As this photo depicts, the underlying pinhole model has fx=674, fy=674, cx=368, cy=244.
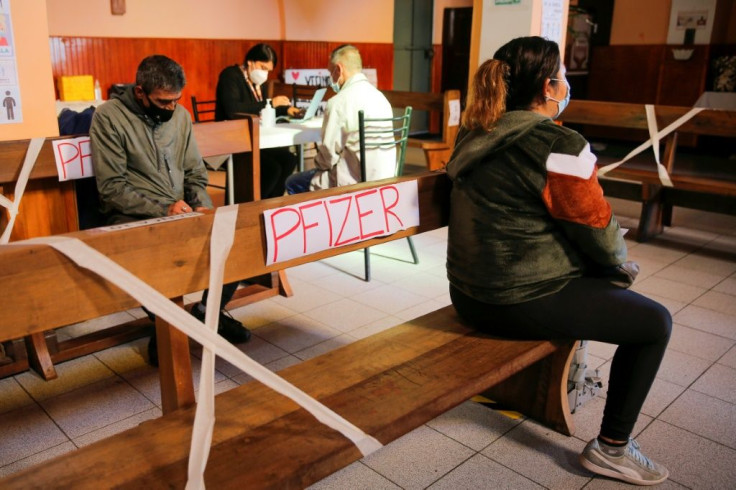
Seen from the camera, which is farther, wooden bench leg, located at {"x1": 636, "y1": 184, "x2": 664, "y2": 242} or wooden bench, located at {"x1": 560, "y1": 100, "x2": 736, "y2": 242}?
wooden bench leg, located at {"x1": 636, "y1": 184, "x2": 664, "y2": 242}

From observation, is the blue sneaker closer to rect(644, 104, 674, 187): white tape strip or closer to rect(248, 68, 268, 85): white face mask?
rect(644, 104, 674, 187): white tape strip

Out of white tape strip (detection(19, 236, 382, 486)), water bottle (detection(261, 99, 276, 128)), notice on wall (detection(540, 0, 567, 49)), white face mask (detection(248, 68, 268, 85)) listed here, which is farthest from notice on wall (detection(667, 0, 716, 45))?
white tape strip (detection(19, 236, 382, 486))

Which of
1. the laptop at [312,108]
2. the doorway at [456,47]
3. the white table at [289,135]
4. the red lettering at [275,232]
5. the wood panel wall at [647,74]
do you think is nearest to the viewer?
the red lettering at [275,232]

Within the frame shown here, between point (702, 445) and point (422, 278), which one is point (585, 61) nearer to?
point (422, 278)

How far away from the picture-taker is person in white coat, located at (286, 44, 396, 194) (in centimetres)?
372

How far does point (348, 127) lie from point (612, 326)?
212 centimetres

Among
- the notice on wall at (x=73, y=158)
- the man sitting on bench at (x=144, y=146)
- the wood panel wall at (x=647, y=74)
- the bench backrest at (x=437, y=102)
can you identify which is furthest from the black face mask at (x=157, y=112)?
the wood panel wall at (x=647, y=74)

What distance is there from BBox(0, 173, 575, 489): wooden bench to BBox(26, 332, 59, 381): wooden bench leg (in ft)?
4.10

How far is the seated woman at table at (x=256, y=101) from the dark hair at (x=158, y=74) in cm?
203

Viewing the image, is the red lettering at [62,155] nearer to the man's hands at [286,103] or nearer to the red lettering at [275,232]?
the red lettering at [275,232]

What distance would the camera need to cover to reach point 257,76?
16.1 feet

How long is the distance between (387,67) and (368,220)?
7707 millimetres

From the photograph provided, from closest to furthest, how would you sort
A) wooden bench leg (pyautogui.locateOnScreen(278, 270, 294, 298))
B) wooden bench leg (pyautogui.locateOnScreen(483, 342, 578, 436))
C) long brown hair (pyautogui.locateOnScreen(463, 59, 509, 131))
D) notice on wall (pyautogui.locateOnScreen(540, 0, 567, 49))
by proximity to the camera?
1. long brown hair (pyautogui.locateOnScreen(463, 59, 509, 131))
2. wooden bench leg (pyautogui.locateOnScreen(483, 342, 578, 436))
3. wooden bench leg (pyautogui.locateOnScreen(278, 270, 294, 298))
4. notice on wall (pyautogui.locateOnScreen(540, 0, 567, 49))

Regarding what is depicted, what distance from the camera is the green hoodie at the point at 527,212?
191 centimetres
